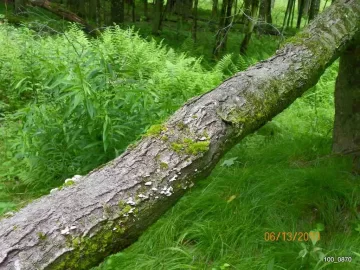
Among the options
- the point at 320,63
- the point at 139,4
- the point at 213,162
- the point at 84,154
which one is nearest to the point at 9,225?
the point at 213,162

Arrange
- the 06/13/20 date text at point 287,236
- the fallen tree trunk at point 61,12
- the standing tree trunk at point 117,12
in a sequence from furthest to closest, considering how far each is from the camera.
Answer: the standing tree trunk at point 117,12 → the fallen tree trunk at point 61,12 → the 06/13/20 date text at point 287,236

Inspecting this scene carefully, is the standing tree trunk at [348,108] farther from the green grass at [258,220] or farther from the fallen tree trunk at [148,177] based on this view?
the fallen tree trunk at [148,177]

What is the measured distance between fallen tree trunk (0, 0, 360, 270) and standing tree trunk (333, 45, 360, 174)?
1240 mm

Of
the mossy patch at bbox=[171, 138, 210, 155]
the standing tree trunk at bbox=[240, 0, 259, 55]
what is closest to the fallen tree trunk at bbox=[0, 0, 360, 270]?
the mossy patch at bbox=[171, 138, 210, 155]

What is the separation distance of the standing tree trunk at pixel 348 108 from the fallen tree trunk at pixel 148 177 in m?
1.24

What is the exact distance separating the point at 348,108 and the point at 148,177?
2.82m

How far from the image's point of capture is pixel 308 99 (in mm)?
7270

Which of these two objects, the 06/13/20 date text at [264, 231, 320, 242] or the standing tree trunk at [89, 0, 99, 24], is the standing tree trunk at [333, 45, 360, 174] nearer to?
the 06/13/20 date text at [264, 231, 320, 242]

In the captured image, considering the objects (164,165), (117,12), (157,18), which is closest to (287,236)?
(164,165)

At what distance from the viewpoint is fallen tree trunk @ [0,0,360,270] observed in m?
1.60

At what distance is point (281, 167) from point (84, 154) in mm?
1970

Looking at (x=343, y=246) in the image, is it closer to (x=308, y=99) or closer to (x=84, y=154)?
(x=84, y=154)

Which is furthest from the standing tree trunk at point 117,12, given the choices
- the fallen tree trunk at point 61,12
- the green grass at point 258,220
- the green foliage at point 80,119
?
the green grass at point 258,220

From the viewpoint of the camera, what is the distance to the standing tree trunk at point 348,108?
390 centimetres
